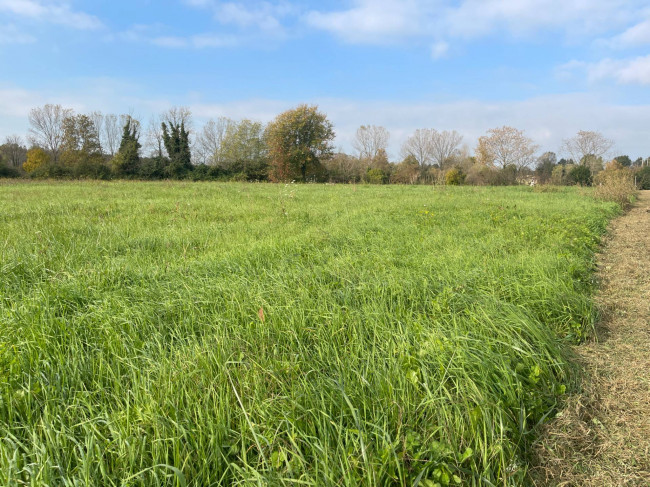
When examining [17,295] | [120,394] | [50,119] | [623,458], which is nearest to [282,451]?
[120,394]

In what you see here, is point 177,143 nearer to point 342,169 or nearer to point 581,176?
point 342,169

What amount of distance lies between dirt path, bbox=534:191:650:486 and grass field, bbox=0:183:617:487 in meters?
0.13

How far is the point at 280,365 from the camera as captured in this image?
2285 millimetres

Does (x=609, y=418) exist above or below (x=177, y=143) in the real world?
below

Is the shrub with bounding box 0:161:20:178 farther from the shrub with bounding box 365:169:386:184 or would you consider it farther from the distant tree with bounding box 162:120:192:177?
the shrub with bounding box 365:169:386:184

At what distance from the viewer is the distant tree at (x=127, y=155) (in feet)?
117

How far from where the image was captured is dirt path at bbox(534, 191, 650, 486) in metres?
1.79

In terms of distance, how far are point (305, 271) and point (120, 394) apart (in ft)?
7.37

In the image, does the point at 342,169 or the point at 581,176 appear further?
the point at 342,169

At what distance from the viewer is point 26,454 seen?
5.49 ft

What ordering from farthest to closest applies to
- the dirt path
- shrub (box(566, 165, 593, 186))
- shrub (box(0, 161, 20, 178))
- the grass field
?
1. shrub (box(566, 165, 593, 186))
2. shrub (box(0, 161, 20, 178))
3. the dirt path
4. the grass field

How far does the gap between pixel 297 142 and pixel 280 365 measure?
118ft

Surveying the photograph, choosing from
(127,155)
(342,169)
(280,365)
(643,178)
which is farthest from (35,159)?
(643,178)

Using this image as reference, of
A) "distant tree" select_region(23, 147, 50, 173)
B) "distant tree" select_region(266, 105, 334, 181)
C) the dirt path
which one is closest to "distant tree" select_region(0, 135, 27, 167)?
"distant tree" select_region(23, 147, 50, 173)
